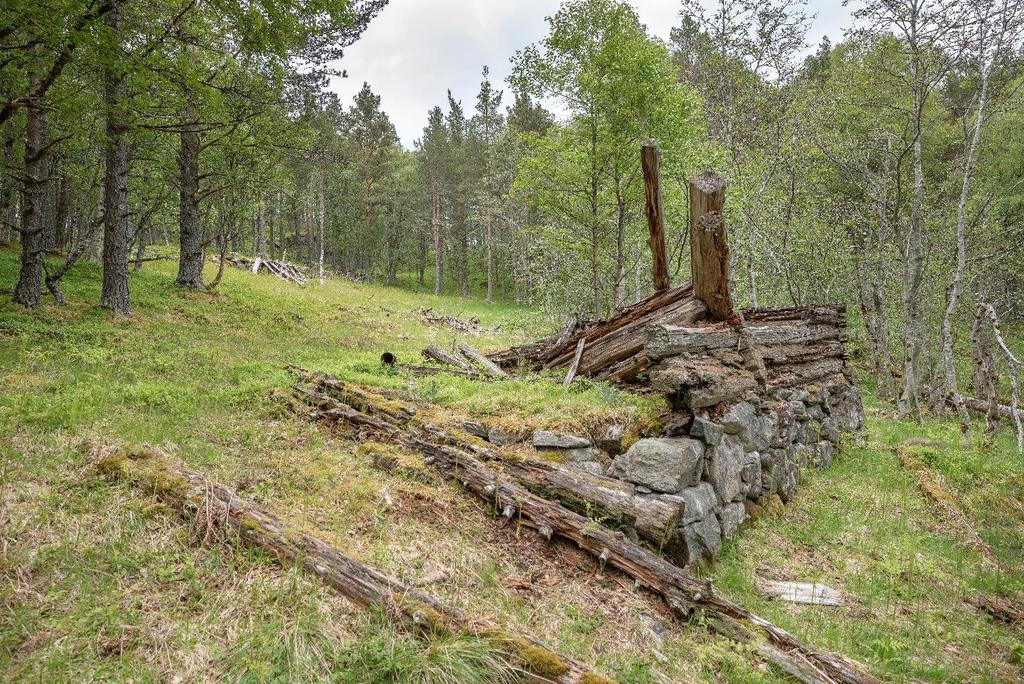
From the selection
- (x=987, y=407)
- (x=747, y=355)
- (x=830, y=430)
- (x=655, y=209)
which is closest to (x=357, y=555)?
(x=747, y=355)

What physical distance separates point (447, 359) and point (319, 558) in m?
6.42

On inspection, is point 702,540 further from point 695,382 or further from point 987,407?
point 987,407

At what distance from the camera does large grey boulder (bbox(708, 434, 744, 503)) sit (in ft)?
18.7

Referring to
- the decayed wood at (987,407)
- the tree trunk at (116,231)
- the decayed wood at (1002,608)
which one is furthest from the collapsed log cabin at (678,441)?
the tree trunk at (116,231)

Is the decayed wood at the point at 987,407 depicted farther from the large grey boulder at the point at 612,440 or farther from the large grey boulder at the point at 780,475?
the large grey boulder at the point at 612,440

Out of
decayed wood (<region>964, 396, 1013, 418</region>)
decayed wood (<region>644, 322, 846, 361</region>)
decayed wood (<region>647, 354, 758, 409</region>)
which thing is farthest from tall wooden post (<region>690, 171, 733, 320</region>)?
decayed wood (<region>964, 396, 1013, 418</region>)

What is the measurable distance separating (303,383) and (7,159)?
12790 millimetres

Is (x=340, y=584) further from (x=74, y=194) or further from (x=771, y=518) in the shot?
(x=74, y=194)

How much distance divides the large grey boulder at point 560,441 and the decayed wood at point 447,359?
3.48 m

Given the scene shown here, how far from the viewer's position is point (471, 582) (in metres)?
4.06

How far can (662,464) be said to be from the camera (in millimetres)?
5191

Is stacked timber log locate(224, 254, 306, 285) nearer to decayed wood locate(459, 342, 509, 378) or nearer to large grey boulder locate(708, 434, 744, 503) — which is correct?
decayed wood locate(459, 342, 509, 378)

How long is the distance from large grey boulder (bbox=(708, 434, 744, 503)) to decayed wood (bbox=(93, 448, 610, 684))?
127 inches

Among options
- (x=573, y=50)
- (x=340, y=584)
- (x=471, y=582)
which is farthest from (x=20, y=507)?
(x=573, y=50)
